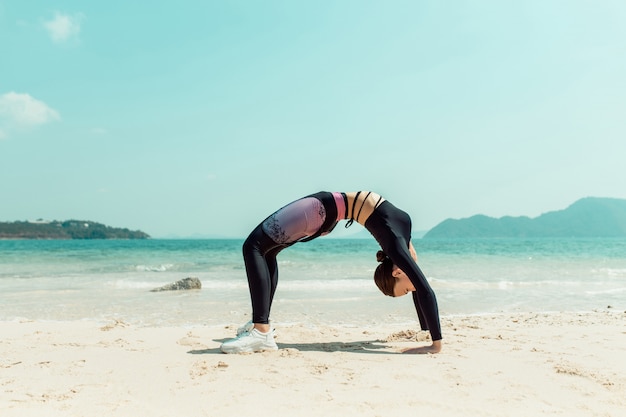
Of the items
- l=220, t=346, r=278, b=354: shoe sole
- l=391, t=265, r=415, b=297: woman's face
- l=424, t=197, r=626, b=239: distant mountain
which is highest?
l=424, t=197, r=626, b=239: distant mountain

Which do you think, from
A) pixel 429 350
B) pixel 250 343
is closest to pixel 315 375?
pixel 250 343

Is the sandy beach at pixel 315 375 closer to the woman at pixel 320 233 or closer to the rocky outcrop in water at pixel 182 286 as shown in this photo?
the woman at pixel 320 233

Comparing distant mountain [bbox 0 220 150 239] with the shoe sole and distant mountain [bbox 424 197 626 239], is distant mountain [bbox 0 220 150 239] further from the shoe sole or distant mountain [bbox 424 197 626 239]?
the shoe sole

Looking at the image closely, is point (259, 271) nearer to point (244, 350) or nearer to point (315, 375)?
point (244, 350)

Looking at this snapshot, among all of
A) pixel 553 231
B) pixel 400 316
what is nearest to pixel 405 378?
pixel 400 316

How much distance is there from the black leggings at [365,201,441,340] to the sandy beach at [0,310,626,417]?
354mm

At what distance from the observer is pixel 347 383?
10.1 ft

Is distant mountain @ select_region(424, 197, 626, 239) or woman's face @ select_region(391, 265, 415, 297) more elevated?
distant mountain @ select_region(424, 197, 626, 239)

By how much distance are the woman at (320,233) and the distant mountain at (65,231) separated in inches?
4380

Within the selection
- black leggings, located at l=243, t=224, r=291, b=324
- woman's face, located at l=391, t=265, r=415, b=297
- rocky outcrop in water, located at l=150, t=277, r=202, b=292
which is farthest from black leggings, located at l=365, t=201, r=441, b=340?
rocky outcrop in water, located at l=150, t=277, r=202, b=292

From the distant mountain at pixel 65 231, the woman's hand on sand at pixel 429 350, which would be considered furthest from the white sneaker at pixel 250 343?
the distant mountain at pixel 65 231

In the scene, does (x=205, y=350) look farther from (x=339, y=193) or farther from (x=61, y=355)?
(x=339, y=193)

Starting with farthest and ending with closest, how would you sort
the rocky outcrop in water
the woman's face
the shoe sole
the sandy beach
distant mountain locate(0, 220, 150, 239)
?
1. distant mountain locate(0, 220, 150, 239)
2. the rocky outcrop in water
3. the woman's face
4. the shoe sole
5. the sandy beach

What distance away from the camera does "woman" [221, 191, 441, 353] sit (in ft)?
13.1
